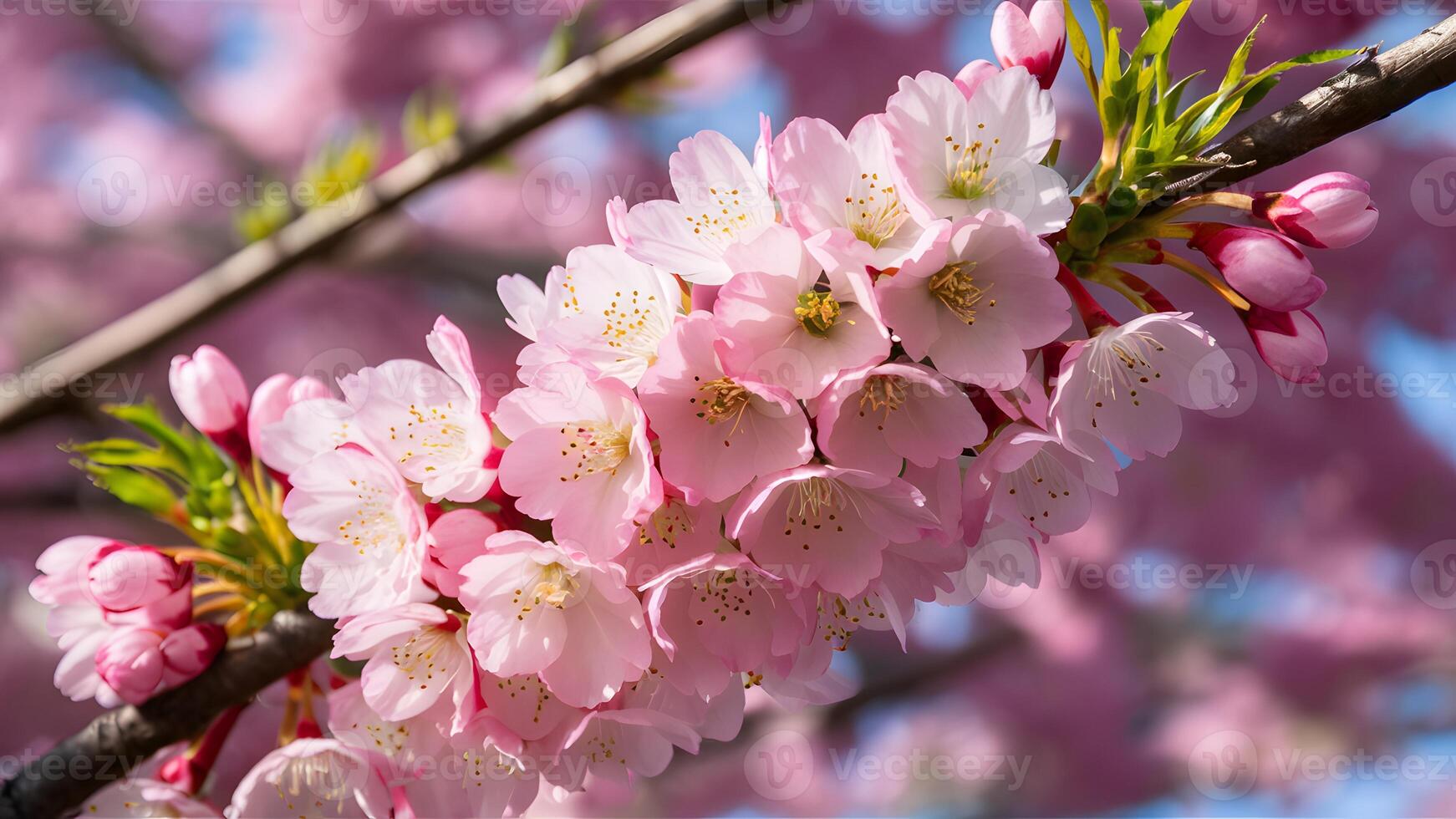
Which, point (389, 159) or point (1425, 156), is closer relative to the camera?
point (1425, 156)

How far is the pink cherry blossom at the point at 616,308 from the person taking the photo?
0.89 meters

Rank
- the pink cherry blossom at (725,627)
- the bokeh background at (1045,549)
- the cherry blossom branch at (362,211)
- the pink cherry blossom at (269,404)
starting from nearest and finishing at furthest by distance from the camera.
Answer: the pink cherry blossom at (725,627)
the pink cherry blossom at (269,404)
the cherry blossom branch at (362,211)
the bokeh background at (1045,549)

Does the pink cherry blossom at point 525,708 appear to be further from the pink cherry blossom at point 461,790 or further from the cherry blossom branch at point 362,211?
the cherry blossom branch at point 362,211

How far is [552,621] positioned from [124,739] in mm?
632

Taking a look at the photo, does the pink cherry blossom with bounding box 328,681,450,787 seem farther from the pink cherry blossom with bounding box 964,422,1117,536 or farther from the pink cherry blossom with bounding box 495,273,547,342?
the pink cherry blossom with bounding box 964,422,1117,536

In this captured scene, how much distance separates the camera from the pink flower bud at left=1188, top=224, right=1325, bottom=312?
2.73ft

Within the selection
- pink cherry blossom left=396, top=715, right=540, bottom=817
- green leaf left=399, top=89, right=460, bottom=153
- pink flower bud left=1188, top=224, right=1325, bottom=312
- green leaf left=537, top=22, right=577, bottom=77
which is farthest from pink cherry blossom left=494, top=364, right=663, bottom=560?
green leaf left=399, top=89, right=460, bottom=153

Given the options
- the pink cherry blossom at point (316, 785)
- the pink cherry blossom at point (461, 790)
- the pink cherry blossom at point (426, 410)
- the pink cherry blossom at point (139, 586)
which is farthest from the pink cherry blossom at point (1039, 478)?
the pink cherry blossom at point (139, 586)

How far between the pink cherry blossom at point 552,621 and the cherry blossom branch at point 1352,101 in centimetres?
64

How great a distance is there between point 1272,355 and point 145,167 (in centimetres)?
461

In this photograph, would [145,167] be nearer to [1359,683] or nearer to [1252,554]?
[1252,554]

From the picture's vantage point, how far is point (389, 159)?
436 centimetres

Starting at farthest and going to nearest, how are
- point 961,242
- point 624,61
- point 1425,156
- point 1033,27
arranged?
point 1425,156 → point 624,61 → point 1033,27 → point 961,242

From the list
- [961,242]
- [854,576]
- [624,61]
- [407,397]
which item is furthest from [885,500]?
[624,61]
